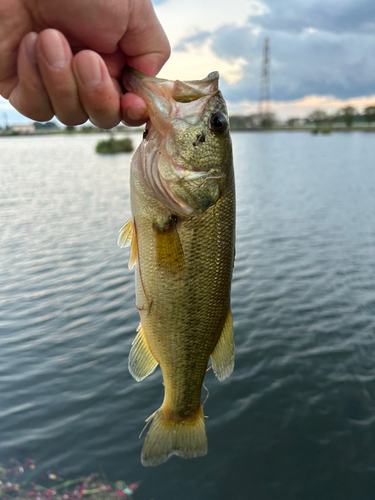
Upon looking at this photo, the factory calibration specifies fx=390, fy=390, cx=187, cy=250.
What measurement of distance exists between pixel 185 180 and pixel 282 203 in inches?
703

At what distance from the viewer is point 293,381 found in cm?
653

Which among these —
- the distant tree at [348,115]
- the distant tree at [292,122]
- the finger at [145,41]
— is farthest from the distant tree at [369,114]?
the finger at [145,41]

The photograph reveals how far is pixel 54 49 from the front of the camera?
1.78 meters

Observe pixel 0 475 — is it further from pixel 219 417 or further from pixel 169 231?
pixel 169 231

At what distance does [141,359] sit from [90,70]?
1776 mm

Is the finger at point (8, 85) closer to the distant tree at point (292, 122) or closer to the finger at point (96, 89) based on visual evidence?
the finger at point (96, 89)

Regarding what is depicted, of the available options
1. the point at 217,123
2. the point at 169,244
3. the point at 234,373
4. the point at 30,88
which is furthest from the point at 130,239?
the point at 234,373

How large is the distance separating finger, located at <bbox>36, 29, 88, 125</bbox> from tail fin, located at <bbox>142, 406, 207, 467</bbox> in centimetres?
212

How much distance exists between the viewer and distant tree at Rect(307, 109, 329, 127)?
14088cm

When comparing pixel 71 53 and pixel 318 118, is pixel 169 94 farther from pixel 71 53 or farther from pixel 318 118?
pixel 318 118

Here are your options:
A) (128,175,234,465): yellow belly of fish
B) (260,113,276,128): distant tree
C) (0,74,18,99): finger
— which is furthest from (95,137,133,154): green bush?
(260,113,276,128): distant tree

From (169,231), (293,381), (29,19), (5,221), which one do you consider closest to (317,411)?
(293,381)

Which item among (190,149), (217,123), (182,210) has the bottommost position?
(182,210)

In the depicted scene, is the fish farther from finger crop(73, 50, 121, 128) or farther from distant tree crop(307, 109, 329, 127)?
distant tree crop(307, 109, 329, 127)
